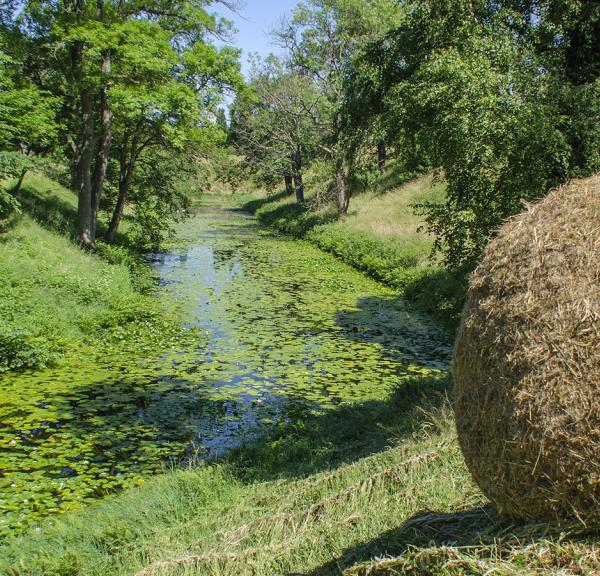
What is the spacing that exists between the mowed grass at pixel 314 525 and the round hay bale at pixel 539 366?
299 millimetres

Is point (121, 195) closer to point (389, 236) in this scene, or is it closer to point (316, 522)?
point (389, 236)

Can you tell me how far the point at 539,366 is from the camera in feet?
11.6

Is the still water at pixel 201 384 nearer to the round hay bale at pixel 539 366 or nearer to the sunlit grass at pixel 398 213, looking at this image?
the sunlit grass at pixel 398 213

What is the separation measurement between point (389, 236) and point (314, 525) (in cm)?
1986

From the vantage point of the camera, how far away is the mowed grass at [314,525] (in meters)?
3.74

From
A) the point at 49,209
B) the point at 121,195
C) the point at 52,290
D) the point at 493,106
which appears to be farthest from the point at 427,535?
the point at 121,195

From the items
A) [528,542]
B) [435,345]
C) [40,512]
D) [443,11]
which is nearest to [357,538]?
[528,542]

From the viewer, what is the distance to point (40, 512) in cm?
666

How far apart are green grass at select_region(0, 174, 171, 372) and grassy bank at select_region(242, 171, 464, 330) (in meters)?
7.97

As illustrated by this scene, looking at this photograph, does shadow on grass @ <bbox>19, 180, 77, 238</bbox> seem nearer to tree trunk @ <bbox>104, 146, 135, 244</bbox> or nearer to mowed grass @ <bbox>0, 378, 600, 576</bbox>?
tree trunk @ <bbox>104, 146, 135, 244</bbox>

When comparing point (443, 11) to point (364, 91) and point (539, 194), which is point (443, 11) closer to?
point (364, 91)

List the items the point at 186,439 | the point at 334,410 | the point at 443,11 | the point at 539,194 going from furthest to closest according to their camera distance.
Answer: the point at 443,11 → the point at 539,194 → the point at 334,410 → the point at 186,439

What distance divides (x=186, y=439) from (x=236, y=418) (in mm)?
987

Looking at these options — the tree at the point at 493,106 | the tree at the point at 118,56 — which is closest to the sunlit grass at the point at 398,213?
the tree at the point at 493,106
